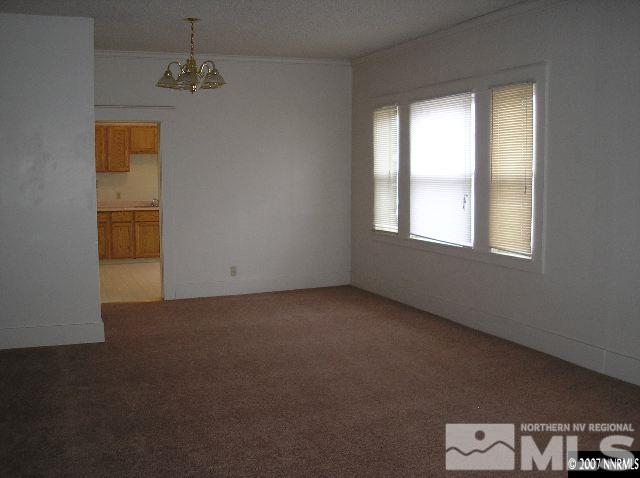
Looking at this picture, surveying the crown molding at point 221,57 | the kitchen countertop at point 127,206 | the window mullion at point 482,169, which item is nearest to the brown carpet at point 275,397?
the window mullion at point 482,169

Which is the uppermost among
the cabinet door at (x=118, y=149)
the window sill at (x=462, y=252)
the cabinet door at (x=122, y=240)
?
the cabinet door at (x=118, y=149)

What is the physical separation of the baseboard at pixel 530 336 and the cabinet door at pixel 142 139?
535cm

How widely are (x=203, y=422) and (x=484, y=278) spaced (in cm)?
317

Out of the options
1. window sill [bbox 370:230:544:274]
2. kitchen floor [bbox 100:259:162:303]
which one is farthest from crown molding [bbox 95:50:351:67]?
kitchen floor [bbox 100:259:162:303]

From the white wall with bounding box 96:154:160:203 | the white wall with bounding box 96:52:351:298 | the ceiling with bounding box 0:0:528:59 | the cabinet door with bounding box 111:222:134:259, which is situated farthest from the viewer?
the white wall with bounding box 96:154:160:203

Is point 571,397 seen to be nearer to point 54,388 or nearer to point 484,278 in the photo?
point 484,278

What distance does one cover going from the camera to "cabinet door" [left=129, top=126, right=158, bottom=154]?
11.4 m

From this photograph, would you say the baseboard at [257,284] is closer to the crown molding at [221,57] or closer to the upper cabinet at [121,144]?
the crown molding at [221,57]

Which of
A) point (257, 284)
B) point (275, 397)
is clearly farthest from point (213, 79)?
point (257, 284)

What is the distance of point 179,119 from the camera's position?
8188 mm

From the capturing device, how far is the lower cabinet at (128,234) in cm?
1098

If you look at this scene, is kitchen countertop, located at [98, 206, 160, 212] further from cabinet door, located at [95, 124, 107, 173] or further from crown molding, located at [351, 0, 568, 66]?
crown molding, located at [351, 0, 568, 66]

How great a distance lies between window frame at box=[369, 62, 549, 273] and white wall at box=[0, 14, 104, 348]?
329 centimetres

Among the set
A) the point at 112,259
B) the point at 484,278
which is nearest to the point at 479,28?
the point at 484,278
